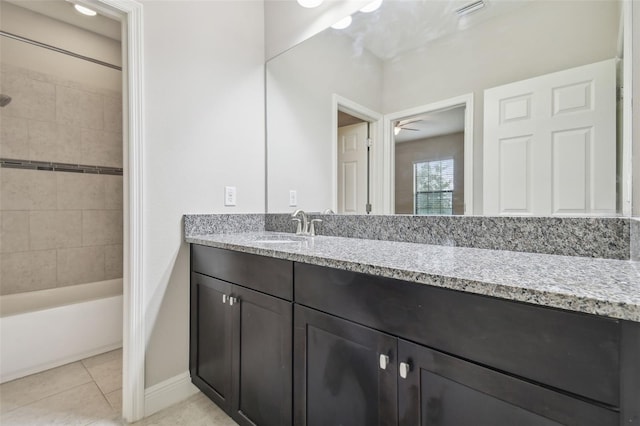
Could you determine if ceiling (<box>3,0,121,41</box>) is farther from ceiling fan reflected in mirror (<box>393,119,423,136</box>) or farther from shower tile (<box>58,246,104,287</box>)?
ceiling fan reflected in mirror (<box>393,119,423,136</box>)

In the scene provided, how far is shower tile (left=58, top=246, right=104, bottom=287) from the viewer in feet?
8.36

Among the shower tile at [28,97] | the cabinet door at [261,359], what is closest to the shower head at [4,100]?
the shower tile at [28,97]

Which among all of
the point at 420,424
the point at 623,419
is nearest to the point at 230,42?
the point at 420,424

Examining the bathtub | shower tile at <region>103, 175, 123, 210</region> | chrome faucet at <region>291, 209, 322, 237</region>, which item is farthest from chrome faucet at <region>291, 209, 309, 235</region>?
shower tile at <region>103, 175, 123, 210</region>

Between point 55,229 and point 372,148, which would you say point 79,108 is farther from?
point 372,148

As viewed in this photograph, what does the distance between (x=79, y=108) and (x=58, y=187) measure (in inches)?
28.4

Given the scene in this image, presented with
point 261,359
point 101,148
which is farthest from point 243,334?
point 101,148

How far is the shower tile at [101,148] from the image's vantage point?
8.75ft

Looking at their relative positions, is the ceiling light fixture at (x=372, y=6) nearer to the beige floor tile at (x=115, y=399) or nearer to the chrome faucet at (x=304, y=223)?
the chrome faucet at (x=304, y=223)

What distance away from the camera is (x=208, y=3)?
69.9 inches

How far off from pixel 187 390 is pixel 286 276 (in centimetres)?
112

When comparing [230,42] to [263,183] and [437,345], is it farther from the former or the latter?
[437,345]

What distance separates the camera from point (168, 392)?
1571 millimetres

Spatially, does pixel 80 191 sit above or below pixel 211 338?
above
